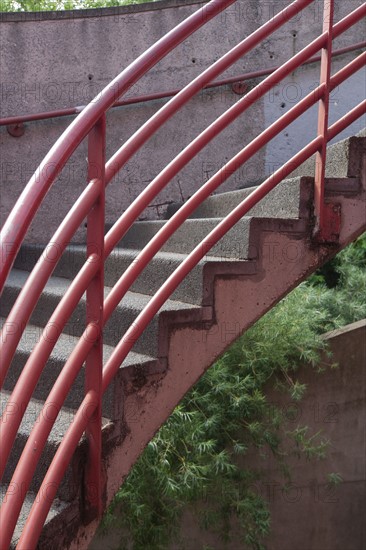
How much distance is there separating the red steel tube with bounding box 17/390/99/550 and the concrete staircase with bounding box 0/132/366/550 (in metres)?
0.18

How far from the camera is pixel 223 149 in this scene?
14.9 feet

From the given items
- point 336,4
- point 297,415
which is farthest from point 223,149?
point 297,415

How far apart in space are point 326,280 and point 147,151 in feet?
4.92

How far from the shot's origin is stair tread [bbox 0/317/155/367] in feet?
7.57

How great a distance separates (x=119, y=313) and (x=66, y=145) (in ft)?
3.22

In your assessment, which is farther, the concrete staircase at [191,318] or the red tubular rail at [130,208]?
the concrete staircase at [191,318]

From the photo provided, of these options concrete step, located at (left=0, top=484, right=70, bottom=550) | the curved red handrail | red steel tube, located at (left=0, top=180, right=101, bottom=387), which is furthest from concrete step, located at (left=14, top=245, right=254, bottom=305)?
concrete step, located at (left=0, top=484, right=70, bottom=550)

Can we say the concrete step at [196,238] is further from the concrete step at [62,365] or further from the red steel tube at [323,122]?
the concrete step at [62,365]

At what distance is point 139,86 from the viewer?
441cm

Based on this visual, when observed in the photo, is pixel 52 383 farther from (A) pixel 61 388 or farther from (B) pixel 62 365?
(A) pixel 61 388

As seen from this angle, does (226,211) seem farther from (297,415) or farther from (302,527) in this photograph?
(302,527)

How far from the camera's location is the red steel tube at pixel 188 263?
202 centimetres

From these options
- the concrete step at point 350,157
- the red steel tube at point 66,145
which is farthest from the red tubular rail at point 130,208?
the concrete step at point 350,157

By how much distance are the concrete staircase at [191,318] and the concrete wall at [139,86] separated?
5.34ft
